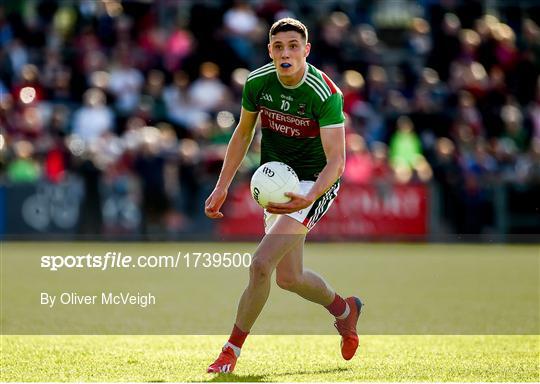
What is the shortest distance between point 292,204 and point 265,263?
47cm

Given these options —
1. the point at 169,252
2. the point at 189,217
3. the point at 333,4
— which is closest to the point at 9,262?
the point at 169,252

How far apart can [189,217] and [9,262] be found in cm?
418

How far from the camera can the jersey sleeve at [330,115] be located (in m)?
7.39

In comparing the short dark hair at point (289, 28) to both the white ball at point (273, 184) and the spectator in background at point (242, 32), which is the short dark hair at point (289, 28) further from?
the spectator in background at point (242, 32)

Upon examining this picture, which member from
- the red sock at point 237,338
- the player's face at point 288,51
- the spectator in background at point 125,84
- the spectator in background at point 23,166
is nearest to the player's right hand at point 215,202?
the red sock at point 237,338

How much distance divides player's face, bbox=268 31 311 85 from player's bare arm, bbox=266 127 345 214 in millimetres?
465

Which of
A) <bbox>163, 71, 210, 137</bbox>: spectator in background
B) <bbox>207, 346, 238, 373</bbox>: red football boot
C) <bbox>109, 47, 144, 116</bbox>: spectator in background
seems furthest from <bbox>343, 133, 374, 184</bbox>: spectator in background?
<bbox>207, 346, 238, 373</bbox>: red football boot

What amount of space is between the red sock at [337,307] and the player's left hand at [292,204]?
1.26 m

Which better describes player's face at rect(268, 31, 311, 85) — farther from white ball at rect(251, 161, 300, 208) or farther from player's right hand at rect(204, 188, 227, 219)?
player's right hand at rect(204, 188, 227, 219)

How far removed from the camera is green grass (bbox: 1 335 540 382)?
277 inches

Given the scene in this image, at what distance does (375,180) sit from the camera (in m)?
18.8

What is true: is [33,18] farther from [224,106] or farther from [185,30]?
[224,106]

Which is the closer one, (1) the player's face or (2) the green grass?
(2) the green grass

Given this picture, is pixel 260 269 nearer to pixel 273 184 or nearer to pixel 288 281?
pixel 288 281
